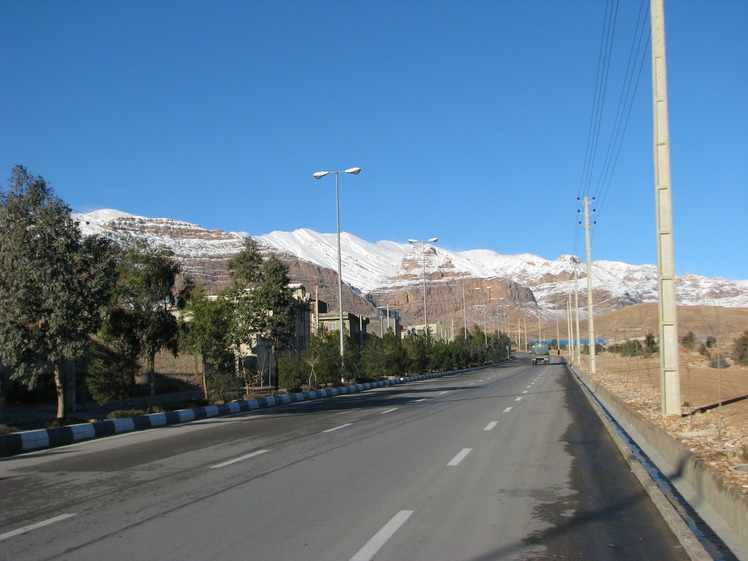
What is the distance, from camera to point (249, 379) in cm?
3488

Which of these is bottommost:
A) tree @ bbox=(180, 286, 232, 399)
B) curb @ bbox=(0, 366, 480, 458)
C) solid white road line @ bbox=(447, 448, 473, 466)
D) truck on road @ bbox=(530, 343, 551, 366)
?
truck on road @ bbox=(530, 343, 551, 366)

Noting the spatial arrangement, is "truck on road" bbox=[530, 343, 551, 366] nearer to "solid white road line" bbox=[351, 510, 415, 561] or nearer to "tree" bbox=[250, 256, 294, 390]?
"tree" bbox=[250, 256, 294, 390]

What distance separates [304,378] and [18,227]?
2375cm

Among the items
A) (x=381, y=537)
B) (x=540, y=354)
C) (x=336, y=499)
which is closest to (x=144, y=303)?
(x=336, y=499)

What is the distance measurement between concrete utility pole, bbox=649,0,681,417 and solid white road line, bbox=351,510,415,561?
9619 millimetres

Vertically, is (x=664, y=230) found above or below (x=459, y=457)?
above

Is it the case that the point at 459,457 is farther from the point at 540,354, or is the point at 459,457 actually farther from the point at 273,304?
the point at 540,354

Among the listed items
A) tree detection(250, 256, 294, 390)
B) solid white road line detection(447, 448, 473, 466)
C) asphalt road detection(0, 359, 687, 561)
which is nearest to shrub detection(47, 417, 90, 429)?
asphalt road detection(0, 359, 687, 561)

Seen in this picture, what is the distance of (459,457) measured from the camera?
40.2ft

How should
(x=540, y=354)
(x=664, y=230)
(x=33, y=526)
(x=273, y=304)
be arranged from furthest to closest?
(x=540, y=354), (x=273, y=304), (x=664, y=230), (x=33, y=526)

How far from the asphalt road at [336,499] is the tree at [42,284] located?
16.8ft

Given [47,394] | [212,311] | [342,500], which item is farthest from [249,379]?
[342,500]

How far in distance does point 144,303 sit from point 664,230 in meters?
18.7

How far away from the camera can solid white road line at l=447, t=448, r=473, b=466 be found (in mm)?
A: 11586
